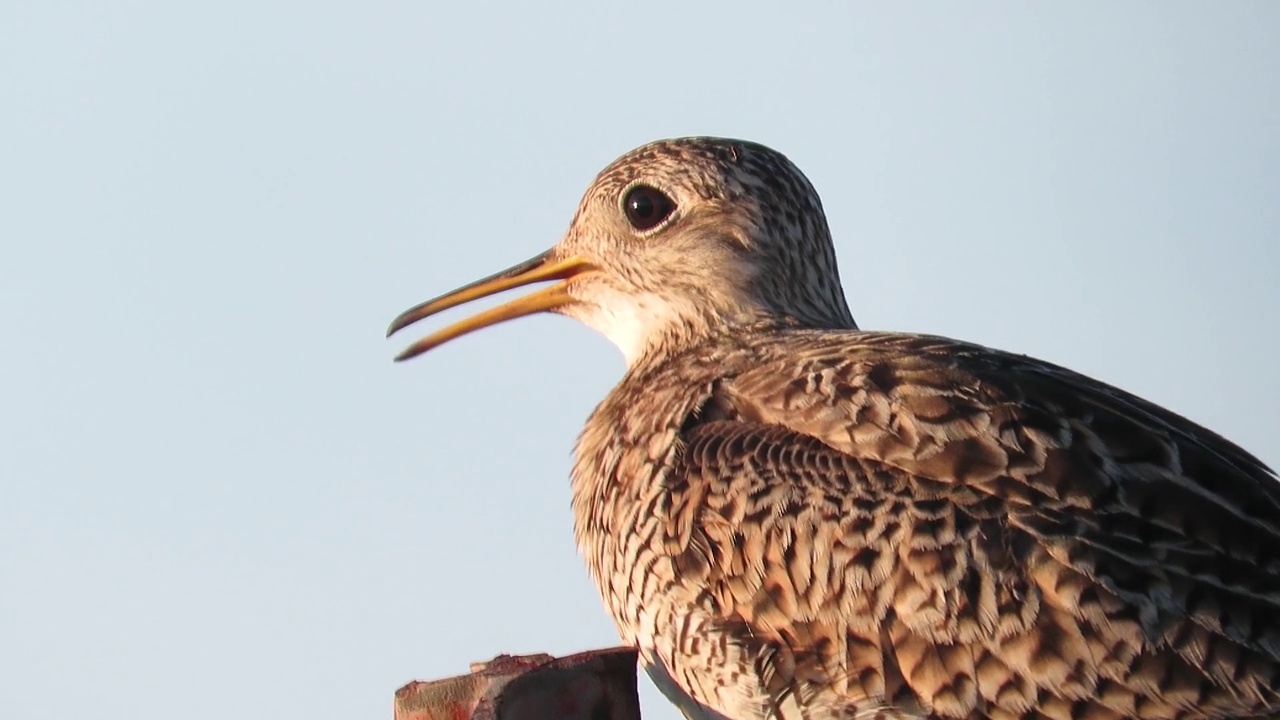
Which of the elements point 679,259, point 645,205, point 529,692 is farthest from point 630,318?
point 529,692

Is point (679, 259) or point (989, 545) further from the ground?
point (679, 259)

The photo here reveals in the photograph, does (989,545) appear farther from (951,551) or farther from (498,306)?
(498,306)

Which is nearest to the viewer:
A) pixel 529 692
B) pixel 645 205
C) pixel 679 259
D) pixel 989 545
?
pixel 529 692

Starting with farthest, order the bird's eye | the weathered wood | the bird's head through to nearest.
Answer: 1. the bird's eye
2. the bird's head
3. the weathered wood

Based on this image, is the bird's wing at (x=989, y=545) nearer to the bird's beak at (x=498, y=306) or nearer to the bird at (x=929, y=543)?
the bird at (x=929, y=543)

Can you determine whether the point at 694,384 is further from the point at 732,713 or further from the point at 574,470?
the point at 732,713

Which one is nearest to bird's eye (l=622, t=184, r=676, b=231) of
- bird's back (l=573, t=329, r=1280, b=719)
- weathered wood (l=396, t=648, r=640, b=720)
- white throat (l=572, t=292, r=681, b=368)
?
white throat (l=572, t=292, r=681, b=368)

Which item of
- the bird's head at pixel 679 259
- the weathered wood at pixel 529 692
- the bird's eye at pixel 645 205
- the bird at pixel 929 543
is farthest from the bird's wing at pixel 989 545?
the bird's eye at pixel 645 205

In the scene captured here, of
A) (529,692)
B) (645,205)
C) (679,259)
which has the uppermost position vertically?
(645,205)

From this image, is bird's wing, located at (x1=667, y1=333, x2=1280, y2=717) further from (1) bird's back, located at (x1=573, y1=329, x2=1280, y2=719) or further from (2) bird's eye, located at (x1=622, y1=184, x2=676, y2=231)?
(2) bird's eye, located at (x1=622, y1=184, x2=676, y2=231)
